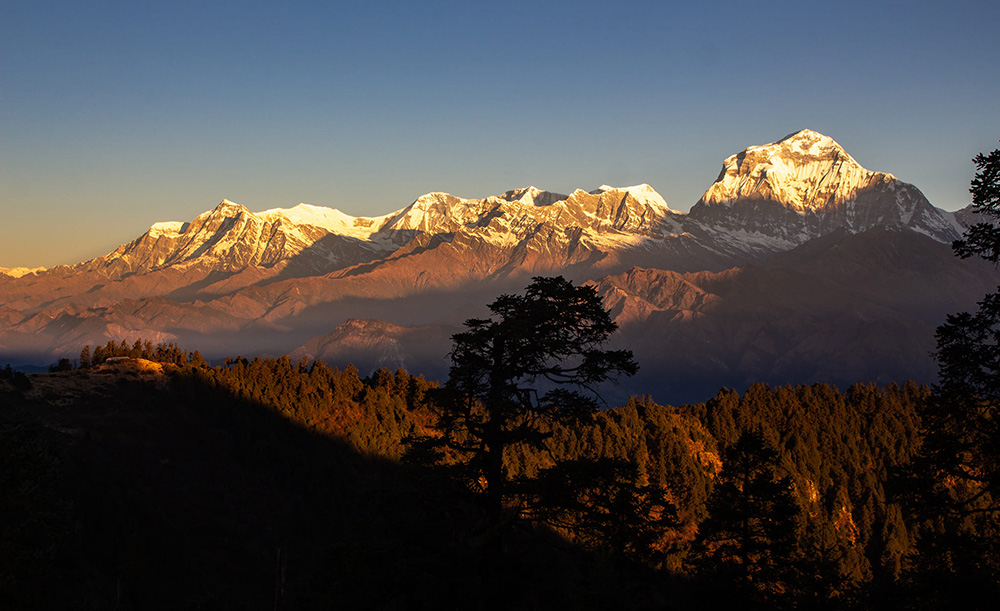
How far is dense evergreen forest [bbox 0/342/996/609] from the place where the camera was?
25.2 metres

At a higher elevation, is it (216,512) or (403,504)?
(403,504)

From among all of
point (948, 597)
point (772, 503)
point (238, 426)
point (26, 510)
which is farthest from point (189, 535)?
point (948, 597)

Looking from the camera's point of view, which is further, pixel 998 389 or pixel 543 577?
pixel 543 577

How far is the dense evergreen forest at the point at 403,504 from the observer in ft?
82.5

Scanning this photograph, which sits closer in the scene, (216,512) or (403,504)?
(403,504)

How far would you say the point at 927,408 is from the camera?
21391 mm

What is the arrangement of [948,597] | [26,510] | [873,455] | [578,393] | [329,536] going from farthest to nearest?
→ [873,455] → [329,536] → [26,510] → [578,393] → [948,597]

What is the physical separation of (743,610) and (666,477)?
8146 centimetres

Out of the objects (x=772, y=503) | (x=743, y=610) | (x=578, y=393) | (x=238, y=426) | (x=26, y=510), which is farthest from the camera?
(x=238, y=426)

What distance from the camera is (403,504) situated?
26203mm

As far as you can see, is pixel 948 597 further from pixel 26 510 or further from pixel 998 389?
pixel 26 510

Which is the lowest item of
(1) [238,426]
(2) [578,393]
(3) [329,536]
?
(3) [329,536]

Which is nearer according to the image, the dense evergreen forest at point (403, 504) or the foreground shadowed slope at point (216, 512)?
the dense evergreen forest at point (403, 504)

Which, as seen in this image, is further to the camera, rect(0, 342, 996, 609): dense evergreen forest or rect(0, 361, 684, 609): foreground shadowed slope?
rect(0, 361, 684, 609): foreground shadowed slope
